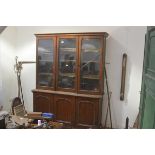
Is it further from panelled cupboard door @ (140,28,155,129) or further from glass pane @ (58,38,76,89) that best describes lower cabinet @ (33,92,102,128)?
panelled cupboard door @ (140,28,155,129)

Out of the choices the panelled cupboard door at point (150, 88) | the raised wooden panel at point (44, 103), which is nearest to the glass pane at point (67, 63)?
the raised wooden panel at point (44, 103)

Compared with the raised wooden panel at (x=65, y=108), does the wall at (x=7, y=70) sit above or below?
above

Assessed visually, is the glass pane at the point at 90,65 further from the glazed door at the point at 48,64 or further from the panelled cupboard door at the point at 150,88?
the panelled cupboard door at the point at 150,88

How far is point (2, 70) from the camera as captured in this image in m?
0.95

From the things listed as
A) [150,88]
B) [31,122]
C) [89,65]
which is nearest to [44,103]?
[31,122]

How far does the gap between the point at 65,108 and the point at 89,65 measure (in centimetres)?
50

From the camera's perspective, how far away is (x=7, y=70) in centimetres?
100

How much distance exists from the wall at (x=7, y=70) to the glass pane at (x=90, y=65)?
2.71ft

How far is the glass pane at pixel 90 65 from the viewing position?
1.68 m

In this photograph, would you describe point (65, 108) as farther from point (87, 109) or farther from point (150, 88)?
point (150, 88)

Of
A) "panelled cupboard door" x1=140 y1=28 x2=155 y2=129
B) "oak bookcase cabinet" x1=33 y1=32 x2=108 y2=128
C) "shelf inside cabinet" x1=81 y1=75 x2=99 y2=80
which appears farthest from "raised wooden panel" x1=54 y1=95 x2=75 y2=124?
"panelled cupboard door" x1=140 y1=28 x2=155 y2=129
